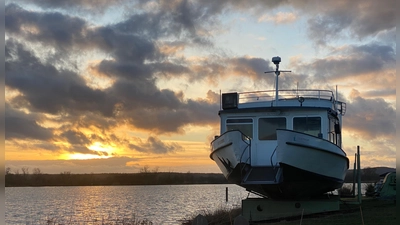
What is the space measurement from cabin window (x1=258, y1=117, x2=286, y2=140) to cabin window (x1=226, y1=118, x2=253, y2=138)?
313 millimetres

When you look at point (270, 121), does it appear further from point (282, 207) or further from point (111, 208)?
point (111, 208)

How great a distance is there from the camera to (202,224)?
23.6 ft

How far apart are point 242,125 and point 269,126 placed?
3.07 ft

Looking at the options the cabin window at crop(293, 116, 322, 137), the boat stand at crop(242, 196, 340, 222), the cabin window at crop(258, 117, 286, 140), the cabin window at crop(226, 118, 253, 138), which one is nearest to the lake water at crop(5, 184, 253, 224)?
the boat stand at crop(242, 196, 340, 222)

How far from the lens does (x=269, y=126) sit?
1656 cm

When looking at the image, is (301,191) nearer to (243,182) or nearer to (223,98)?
(243,182)

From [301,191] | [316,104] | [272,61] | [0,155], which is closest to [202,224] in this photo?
[0,155]

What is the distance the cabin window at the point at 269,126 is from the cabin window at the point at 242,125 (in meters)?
0.31

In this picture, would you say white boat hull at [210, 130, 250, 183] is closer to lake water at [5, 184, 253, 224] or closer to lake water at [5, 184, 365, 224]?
lake water at [5, 184, 365, 224]

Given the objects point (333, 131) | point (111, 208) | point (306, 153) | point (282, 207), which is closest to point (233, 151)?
point (306, 153)

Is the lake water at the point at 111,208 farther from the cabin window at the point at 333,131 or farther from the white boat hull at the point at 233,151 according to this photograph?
the cabin window at the point at 333,131

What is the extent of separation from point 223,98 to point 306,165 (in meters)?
3.83

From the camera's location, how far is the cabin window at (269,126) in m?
16.4

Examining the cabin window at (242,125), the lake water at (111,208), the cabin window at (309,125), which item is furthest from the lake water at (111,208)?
the cabin window at (309,125)
